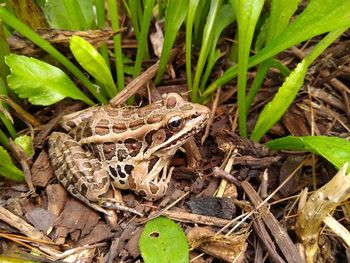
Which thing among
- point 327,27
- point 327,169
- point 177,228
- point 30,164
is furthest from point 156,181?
point 327,27

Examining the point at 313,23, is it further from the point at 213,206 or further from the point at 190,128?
the point at 213,206

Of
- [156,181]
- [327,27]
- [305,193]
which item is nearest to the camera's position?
[327,27]

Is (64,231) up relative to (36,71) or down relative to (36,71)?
down

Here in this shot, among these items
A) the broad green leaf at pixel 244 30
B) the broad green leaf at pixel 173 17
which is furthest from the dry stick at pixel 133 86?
the broad green leaf at pixel 244 30

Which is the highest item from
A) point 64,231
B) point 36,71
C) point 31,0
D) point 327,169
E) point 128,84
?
point 31,0

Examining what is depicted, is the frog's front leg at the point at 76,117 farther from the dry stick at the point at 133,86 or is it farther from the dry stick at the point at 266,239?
the dry stick at the point at 266,239

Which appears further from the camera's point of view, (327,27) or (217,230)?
(217,230)

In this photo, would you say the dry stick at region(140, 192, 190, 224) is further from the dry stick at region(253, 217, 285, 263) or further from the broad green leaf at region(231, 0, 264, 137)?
the broad green leaf at region(231, 0, 264, 137)

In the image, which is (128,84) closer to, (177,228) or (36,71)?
(36,71)
